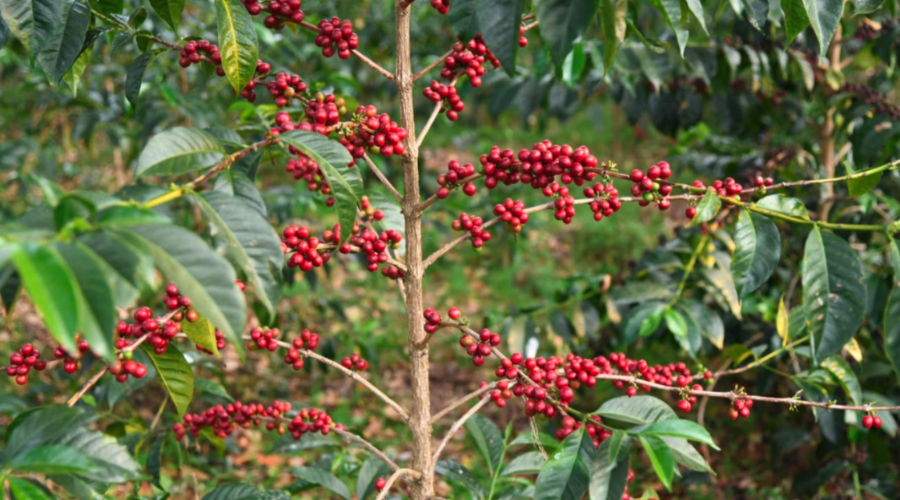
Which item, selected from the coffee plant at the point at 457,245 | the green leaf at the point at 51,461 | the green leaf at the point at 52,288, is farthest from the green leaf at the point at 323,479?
the green leaf at the point at 52,288

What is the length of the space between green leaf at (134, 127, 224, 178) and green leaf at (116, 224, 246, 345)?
16cm

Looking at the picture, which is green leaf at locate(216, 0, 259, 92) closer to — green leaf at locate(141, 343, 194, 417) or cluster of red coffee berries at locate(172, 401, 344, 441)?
green leaf at locate(141, 343, 194, 417)

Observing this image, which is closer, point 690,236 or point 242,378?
point 690,236

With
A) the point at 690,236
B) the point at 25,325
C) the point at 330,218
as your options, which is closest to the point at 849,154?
the point at 690,236

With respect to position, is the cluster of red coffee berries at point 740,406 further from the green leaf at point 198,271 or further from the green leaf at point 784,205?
the green leaf at point 198,271

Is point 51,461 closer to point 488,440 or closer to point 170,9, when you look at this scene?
point 170,9

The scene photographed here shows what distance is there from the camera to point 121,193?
878 millimetres

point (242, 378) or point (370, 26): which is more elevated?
point (370, 26)

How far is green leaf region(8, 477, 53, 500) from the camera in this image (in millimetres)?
816

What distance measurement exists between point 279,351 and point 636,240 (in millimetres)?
2880

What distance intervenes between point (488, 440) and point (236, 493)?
1.92 ft

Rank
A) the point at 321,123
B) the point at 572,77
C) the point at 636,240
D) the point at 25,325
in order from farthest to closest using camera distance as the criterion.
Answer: the point at 636,240 < the point at 25,325 < the point at 572,77 < the point at 321,123

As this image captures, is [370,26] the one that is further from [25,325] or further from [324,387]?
[25,325]

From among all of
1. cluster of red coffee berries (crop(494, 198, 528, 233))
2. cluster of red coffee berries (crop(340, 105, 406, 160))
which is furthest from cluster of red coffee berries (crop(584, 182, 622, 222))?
cluster of red coffee berries (crop(340, 105, 406, 160))
